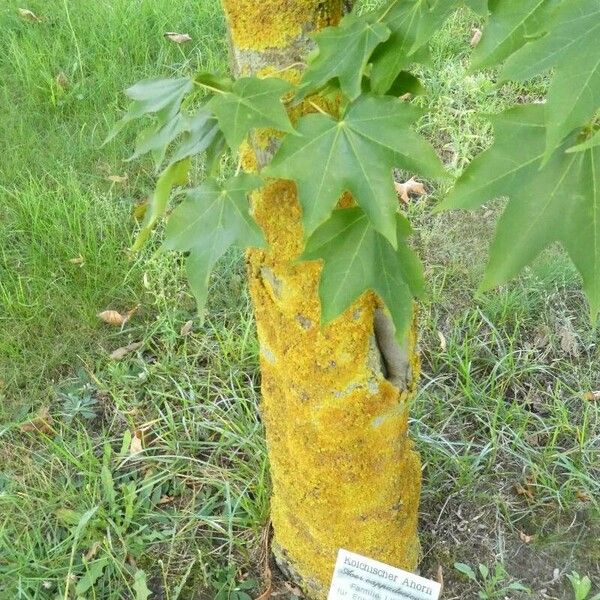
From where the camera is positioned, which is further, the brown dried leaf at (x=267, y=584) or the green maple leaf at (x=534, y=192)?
the brown dried leaf at (x=267, y=584)

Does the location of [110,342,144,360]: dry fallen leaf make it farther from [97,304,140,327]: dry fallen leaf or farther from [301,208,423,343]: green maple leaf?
[301,208,423,343]: green maple leaf

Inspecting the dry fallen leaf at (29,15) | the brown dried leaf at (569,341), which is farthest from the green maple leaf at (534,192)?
the dry fallen leaf at (29,15)

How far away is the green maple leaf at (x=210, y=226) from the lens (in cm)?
101

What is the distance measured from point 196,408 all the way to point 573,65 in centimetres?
156

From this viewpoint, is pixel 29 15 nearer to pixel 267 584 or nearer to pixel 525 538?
pixel 267 584

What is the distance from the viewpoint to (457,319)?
2.24 meters

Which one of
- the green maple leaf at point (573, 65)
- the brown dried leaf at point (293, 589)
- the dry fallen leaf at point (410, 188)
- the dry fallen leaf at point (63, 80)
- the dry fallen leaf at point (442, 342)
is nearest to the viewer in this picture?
the green maple leaf at point (573, 65)

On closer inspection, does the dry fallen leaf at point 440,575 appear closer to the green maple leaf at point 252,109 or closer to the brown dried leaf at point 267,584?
the brown dried leaf at point 267,584

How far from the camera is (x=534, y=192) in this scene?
2.87 ft

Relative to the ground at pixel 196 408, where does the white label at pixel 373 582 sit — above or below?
above

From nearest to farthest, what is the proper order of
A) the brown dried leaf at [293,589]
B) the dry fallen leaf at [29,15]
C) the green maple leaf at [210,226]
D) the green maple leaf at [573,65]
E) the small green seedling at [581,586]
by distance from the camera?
1. the green maple leaf at [573,65]
2. the green maple leaf at [210,226]
3. the small green seedling at [581,586]
4. the brown dried leaf at [293,589]
5. the dry fallen leaf at [29,15]

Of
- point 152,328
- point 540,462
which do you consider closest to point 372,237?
point 540,462

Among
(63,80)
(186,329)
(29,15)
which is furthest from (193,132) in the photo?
(29,15)

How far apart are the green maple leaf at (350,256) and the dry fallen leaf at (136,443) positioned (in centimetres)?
110
